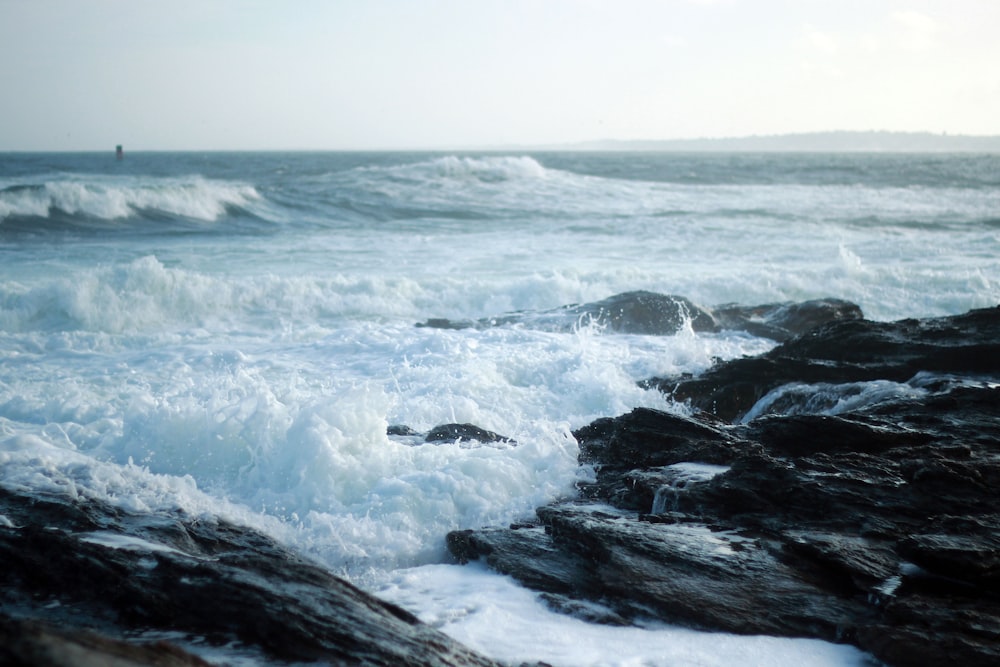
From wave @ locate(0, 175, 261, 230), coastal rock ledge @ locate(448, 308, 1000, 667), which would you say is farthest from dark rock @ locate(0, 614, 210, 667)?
wave @ locate(0, 175, 261, 230)

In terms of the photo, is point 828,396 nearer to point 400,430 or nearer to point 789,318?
point 400,430

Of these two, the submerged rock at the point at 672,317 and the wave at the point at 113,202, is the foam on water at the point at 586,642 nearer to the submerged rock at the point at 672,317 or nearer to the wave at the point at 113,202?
the submerged rock at the point at 672,317

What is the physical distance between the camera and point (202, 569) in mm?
3234

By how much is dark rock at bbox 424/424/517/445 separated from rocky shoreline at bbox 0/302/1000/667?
0.03m

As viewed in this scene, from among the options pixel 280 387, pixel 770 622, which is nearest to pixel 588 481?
pixel 770 622

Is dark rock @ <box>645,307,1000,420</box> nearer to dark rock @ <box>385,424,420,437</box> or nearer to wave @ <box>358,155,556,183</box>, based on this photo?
dark rock @ <box>385,424,420,437</box>

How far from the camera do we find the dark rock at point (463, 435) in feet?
21.0

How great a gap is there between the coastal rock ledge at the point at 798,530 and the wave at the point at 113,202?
22.3 metres

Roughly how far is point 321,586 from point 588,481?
273 centimetres

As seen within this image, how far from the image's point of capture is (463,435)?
648 centimetres

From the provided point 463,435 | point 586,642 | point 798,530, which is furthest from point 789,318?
point 586,642

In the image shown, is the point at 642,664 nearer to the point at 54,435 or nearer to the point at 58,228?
the point at 54,435

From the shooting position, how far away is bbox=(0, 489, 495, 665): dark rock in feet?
9.40

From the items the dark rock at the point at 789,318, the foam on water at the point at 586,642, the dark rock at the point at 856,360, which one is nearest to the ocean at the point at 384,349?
the foam on water at the point at 586,642
